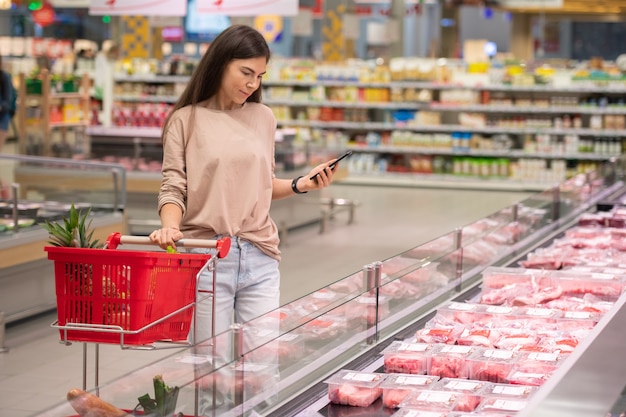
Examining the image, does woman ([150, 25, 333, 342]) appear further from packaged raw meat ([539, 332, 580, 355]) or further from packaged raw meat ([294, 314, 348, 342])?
A: packaged raw meat ([539, 332, 580, 355])

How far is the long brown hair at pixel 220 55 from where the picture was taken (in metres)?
3.20

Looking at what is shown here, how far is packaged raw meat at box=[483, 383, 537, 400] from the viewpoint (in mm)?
2471

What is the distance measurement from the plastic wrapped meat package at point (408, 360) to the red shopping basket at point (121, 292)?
66 cm

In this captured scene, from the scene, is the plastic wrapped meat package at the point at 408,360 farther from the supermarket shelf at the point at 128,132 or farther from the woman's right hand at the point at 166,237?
the supermarket shelf at the point at 128,132

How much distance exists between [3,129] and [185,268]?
30.5ft

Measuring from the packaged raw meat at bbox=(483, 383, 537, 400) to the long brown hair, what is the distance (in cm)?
131

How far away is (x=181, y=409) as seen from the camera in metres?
Result: 2.14

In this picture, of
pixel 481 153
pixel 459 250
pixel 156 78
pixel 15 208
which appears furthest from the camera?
pixel 156 78

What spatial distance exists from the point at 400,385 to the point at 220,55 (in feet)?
4.07

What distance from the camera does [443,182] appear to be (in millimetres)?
15055

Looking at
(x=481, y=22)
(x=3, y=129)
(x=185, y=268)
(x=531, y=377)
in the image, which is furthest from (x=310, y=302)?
(x=481, y=22)

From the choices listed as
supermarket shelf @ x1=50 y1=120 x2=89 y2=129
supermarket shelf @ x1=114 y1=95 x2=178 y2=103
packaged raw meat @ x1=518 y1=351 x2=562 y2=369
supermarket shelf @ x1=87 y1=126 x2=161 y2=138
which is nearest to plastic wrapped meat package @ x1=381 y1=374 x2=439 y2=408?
packaged raw meat @ x1=518 y1=351 x2=562 y2=369

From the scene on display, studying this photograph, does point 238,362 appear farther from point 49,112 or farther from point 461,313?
point 49,112

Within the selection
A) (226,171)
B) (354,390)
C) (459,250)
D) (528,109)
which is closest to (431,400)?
(354,390)
